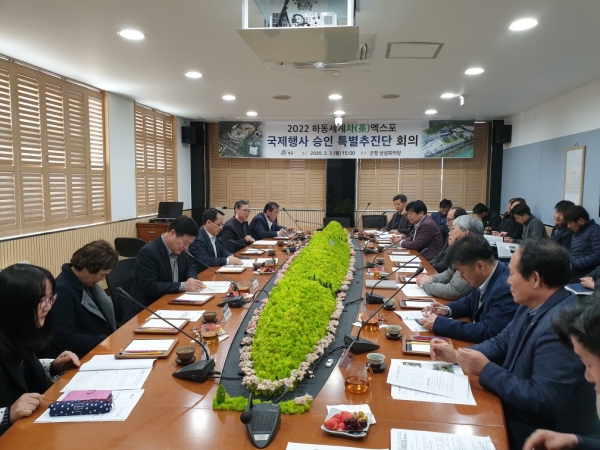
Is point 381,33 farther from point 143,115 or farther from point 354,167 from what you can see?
point 354,167

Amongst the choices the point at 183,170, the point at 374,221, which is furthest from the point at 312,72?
the point at 183,170

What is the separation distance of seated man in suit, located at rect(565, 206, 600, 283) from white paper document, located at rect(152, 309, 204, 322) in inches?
140

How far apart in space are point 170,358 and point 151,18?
2390 millimetres

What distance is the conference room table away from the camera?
1.23 metres

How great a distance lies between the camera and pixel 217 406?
141 centimetres

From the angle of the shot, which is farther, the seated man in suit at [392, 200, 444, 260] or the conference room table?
the seated man in suit at [392, 200, 444, 260]

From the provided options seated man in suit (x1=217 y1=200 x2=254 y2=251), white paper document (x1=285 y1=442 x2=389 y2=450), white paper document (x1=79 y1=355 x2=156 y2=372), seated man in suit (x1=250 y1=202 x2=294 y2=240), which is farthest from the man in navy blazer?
seated man in suit (x1=250 y1=202 x2=294 y2=240)

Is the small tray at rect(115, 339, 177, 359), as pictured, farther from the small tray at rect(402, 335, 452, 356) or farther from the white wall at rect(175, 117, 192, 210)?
the white wall at rect(175, 117, 192, 210)

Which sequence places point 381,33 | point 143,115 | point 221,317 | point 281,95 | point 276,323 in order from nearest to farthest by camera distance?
1. point 276,323
2. point 221,317
3. point 381,33
4. point 281,95
5. point 143,115

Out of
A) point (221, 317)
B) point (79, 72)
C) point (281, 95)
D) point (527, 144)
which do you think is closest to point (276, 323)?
point (221, 317)

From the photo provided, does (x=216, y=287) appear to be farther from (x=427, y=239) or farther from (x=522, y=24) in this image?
(x=522, y=24)

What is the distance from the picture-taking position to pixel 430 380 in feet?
5.19

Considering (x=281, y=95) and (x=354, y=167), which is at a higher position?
(x=281, y=95)

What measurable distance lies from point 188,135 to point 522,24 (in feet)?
20.3
